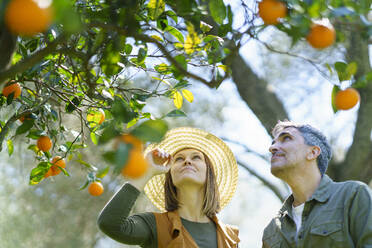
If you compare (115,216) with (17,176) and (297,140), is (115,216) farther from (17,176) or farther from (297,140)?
(17,176)

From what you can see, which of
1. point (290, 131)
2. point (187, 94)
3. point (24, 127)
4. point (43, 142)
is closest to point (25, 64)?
point (24, 127)

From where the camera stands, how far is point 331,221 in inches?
70.5

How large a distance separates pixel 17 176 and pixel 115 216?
4954 mm

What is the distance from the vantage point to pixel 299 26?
0.89 m

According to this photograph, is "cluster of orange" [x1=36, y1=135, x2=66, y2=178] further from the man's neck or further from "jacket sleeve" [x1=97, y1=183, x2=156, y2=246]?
the man's neck

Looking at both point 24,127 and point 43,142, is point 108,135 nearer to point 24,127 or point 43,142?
point 24,127

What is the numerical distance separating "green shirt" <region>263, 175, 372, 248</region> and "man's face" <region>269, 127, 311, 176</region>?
143 mm

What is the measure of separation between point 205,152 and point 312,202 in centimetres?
66

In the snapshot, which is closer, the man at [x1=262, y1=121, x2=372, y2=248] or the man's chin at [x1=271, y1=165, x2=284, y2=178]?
the man at [x1=262, y1=121, x2=372, y2=248]

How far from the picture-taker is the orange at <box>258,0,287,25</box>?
0.91 meters

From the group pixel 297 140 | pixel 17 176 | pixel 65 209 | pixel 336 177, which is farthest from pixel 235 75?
pixel 17 176

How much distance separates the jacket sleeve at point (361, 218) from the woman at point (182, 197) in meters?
0.57

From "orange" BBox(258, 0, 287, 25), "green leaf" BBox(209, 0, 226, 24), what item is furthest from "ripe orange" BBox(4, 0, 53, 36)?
"green leaf" BBox(209, 0, 226, 24)

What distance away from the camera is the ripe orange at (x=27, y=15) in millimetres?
671
